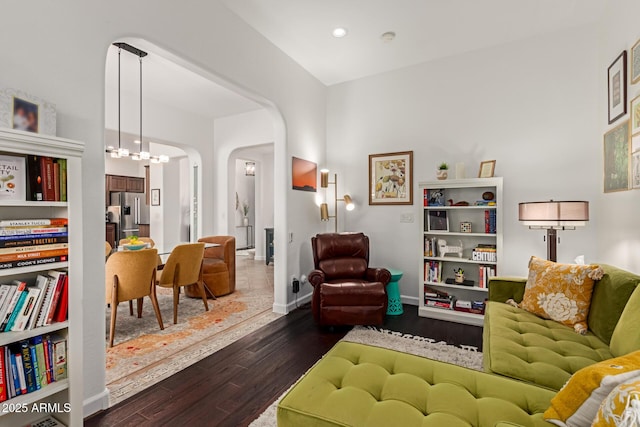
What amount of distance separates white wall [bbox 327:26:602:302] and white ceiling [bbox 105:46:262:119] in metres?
1.81

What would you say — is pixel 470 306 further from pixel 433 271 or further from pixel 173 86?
pixel 173 86

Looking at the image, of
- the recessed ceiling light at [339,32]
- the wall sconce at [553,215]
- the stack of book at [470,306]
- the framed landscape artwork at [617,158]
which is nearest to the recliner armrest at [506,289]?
the wall sconce at [553,215]

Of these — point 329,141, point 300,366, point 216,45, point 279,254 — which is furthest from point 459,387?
point 329,141

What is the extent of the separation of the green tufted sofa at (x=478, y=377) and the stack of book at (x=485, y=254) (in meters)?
1.26

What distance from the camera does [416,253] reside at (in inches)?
161

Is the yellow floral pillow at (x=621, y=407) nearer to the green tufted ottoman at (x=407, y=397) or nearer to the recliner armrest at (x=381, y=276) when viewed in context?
the green tufted ottoman at (x=407, y=397)

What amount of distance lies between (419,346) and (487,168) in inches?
86.4

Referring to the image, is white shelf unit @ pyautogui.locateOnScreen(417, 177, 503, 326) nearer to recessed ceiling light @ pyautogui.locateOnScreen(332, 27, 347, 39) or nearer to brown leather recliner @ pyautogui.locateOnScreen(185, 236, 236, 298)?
recessed ceiling light @ pyautogui.locateOnScreen(332, 27, 347, 39)

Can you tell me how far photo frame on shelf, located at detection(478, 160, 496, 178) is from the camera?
348 cm

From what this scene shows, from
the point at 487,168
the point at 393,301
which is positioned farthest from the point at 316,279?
the point at 487,168

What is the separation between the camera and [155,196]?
292 inches

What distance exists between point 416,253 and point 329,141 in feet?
7.06

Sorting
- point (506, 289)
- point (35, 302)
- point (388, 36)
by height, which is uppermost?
point (388, 36)

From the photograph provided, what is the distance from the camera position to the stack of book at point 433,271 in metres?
3.64
